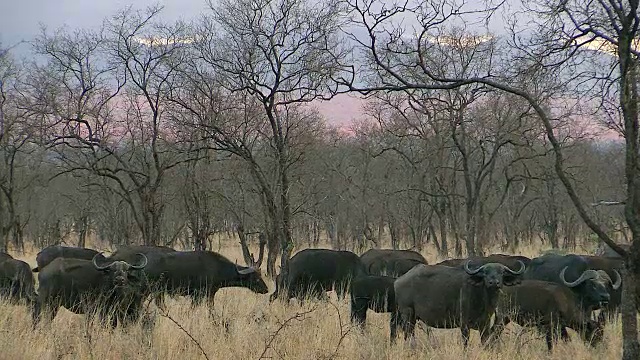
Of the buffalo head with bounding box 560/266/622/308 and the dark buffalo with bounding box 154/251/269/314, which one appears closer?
the buffalo head with bounding box 560/266/622/308

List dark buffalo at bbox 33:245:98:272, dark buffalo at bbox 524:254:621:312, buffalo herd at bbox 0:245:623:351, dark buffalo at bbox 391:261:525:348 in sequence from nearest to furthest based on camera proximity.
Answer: dark buffalo at bbox 391:261:525:348, buffalo herd at bbox 0:245:623:351, dark buffalo at bbox 524:254:621:312, dark buffalo at bbox 33:245:98:272

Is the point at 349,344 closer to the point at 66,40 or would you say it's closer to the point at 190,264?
the point at 190,264

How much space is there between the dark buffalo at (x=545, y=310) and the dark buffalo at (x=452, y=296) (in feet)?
1.04

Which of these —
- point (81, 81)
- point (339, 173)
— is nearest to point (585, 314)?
point (81, 81)

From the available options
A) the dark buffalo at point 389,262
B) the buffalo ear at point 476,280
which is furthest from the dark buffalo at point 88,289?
the dark buffalo at point 389,262

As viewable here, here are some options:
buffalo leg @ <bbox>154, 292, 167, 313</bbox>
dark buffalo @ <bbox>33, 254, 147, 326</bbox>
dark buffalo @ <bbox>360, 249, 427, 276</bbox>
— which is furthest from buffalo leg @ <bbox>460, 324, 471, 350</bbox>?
dark buffalo @ <bbox>360, 249, 427, 276</bbox>

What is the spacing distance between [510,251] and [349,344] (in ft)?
83.5

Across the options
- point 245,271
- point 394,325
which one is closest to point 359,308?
point 394,325

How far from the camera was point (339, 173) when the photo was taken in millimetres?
36031

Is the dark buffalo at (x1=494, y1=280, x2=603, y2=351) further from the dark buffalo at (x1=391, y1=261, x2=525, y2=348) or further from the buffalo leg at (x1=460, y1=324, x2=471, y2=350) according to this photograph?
the buffalo leg at (x1=460, y1=324, x2=471, y2=350)

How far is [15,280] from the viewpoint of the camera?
13352 mm

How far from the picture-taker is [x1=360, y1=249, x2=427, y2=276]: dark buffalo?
16016 mm

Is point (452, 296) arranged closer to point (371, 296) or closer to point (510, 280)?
point (510, 280)

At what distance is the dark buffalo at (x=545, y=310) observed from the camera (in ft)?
33.0
